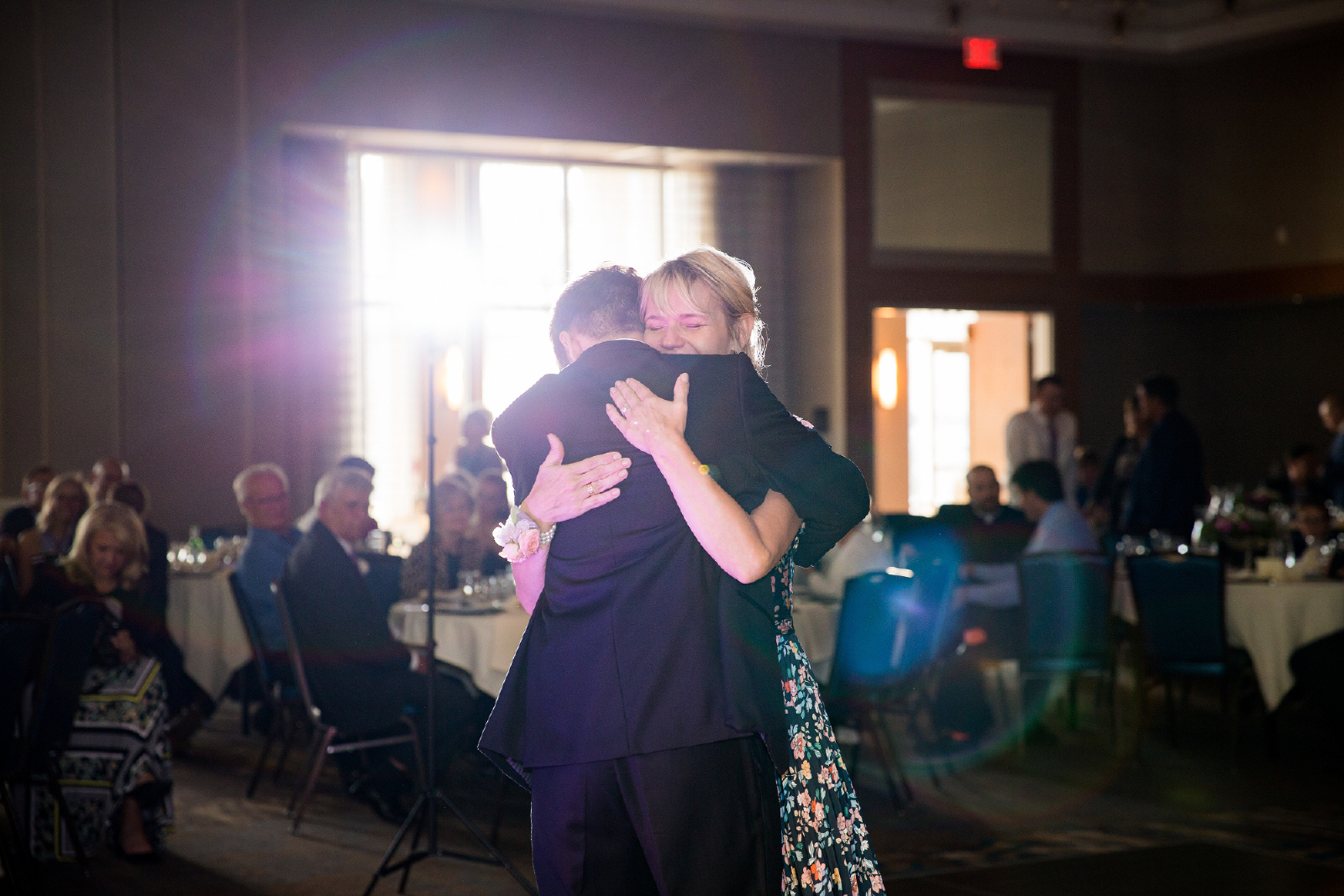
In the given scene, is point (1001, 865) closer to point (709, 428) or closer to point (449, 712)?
point (449, 712)

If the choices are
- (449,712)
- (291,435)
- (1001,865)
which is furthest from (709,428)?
(291,435)

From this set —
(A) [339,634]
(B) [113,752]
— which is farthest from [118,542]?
(A) [339,634]

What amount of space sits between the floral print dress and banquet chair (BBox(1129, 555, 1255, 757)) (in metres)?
4.44

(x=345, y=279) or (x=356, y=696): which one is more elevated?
(x=345, y=279)

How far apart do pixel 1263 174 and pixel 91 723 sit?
1147 cm

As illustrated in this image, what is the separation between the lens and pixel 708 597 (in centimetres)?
203

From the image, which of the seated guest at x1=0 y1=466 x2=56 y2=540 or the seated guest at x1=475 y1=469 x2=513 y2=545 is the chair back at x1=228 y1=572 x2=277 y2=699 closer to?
the seated guest at x1=475 y1=469 x2=513 y2=545

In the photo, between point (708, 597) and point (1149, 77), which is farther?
point (1149, 77)

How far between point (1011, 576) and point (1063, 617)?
1.78 ft

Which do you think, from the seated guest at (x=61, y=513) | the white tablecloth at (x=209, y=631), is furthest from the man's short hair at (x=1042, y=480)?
the seated guest at (x=61, y=513)

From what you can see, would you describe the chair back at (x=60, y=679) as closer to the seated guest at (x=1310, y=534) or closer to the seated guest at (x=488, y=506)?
the seated guest at (x=488, y=506)

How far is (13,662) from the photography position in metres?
4.13

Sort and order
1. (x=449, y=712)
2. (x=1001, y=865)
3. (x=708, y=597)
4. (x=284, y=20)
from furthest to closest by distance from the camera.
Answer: (x=284, y=20)
(x=449, y=712)
(x=1001, y=865)
(x=708, y=597)

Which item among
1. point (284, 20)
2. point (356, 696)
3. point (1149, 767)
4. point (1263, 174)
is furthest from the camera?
point (1263, 174)
